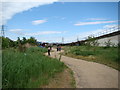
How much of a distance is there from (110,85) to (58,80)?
2379 millimetres

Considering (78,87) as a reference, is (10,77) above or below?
above

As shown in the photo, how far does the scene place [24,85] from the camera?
510 centimetres

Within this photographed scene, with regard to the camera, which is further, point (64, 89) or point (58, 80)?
point (58, 80)

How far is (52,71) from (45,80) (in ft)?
4.63

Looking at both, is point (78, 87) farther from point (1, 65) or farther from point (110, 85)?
point (1, 65)

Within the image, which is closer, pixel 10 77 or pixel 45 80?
pixel 10 77

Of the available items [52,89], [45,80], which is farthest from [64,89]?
[45,80]

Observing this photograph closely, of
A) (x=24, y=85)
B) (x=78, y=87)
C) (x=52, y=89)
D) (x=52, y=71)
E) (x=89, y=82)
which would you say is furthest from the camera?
(x=52, y=71)

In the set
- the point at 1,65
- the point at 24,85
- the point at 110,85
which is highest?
the point at 1,65

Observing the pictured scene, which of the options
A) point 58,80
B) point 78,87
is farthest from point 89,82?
point 58,80

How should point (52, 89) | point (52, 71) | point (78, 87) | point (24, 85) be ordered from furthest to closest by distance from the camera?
1. point (52, 71)
2. point (78, 87)
3. point (52, 89)
4. point (24, 85)

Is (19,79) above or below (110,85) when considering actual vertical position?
above

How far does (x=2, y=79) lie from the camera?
5.26m

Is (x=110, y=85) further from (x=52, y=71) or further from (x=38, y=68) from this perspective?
(x=38, y=68)
